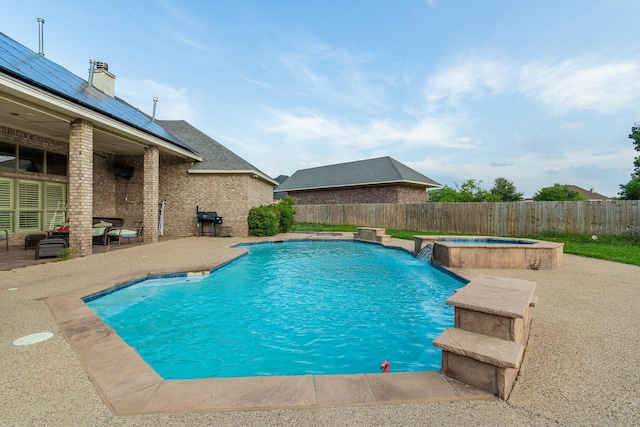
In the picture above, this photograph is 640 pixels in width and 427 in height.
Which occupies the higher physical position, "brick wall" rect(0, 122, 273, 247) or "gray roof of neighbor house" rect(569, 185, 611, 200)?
"gray roof of neighbor house" rect(569, 185, 611, 200)

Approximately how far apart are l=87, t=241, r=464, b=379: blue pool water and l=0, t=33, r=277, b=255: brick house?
4.57m

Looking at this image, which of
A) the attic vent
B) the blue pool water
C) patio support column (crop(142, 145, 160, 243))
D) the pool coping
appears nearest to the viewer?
the pool coping

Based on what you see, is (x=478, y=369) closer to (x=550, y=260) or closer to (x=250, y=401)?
(x=250, y=401)

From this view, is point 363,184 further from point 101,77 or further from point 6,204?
point 6,204

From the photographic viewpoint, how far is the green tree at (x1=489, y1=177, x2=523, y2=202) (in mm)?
38906

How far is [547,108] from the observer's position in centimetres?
1285

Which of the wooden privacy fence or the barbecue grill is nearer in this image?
the wooden privacy fence

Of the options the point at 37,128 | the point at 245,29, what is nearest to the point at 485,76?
the point at 245,29

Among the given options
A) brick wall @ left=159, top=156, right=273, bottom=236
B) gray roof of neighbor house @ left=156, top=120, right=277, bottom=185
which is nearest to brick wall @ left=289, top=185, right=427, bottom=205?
gray roof of neighbor house @ left=156, top=120, right=277, bottom=185

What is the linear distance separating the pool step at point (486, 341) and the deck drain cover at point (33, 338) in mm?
3549

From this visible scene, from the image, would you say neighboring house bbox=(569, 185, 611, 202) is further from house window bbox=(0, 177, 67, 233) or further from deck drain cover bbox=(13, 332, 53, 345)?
deck drain cover bbox=(13, 332, 53, 345)

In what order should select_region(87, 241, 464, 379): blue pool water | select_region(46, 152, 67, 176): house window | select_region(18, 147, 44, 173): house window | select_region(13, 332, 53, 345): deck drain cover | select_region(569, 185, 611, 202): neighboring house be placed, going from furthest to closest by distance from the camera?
select_region(569, 185, 611, 202): neighboring house < select_region(46, 152, 67, 176): house window < select_region(18, 147, 44, 173): house window < select_region(87, 241, 464, 379): blue pool water < select_region(13, 332, 53, 345): deck drain cover

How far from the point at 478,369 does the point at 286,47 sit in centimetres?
1411

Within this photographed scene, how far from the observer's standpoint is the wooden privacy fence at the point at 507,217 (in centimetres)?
1238
